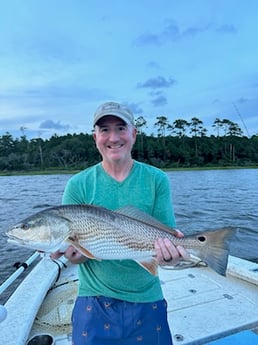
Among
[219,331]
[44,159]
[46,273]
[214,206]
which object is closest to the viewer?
[219,331]

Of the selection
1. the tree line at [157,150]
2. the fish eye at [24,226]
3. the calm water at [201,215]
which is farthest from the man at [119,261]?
the tree line at [157,150]

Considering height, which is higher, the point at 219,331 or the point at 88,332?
the point at 88,332

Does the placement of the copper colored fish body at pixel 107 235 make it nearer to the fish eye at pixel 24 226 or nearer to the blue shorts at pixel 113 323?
the fish eye at pixel 24 226

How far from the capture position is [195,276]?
17.0 ft

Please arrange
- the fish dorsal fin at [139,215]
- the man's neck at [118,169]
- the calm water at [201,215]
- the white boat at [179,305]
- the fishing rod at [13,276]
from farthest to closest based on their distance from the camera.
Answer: the calm water at [201,215]
the fishing rod at [13,276]
the white boat at [179,305]
the man's neck at [118,169]
the fish dorsal fin at [139,215]

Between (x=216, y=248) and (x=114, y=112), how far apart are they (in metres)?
1.03

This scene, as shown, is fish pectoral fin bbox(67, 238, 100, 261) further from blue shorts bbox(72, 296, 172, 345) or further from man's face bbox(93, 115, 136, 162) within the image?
man's face bbox(93, 115, 136, 162)

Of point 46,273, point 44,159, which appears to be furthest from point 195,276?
point 44,159

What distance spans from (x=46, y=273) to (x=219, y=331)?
2446 mm

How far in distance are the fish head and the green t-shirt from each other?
0.64 feet

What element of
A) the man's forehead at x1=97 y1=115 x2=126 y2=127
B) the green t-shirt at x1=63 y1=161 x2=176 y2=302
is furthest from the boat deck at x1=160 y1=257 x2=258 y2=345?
the man's forehead at x1=97 y1=115 x2=126 y2=127

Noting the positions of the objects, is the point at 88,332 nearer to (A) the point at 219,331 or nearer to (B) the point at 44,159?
(A) the point at 219,331

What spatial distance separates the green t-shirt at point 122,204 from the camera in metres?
2.21

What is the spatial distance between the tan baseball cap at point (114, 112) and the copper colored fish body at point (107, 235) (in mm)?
566
